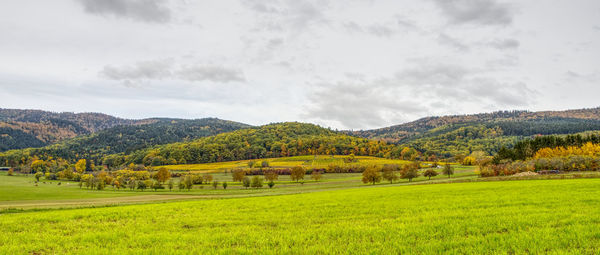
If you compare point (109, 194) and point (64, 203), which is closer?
point (64, 203)

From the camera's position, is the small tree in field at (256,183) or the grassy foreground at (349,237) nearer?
the grassy foreground at (349,237)

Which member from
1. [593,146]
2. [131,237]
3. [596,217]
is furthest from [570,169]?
[131,237]

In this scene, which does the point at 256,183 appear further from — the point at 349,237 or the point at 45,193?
the point at 349,237

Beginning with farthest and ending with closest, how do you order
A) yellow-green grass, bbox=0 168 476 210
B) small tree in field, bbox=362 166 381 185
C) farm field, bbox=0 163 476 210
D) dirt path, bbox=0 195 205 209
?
small tree in field, bbox=362 166 381 185 → yellow-green grass, bbox=0 168 476 210 → farm field, bbox=0 163 476 210 → dirt path, bbox=0 195 205 209

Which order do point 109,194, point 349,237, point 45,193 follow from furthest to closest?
point 109,194
point 45,193
point 349,237

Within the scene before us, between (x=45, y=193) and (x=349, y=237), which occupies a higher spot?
(x=349, y=237)

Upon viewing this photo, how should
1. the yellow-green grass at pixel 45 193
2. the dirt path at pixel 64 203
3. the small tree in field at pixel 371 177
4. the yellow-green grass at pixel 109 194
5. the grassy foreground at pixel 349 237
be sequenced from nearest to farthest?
the grassy foreground at pixel 349 237
the dirt path at pixel 64 203
the yellow-green grass at pixel 109 194
the yellow-green grass at pixel 45 193
the small tree in field at pixel 371 177

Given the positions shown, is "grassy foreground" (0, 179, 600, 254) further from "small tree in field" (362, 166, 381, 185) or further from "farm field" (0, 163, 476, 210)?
"small tree in field" (362, 166, 381, 185)

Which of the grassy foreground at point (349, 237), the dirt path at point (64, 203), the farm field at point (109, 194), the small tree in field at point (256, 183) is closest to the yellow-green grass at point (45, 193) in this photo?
the farm field at point (109, 194)

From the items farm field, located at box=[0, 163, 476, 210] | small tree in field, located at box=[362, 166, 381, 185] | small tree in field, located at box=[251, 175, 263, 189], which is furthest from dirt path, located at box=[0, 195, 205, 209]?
small tree in field, located at box=[362, 166, 381, 185]

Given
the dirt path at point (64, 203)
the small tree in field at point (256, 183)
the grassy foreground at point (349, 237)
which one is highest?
the grassy foreground at point (349, 237)

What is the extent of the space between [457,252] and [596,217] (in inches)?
337

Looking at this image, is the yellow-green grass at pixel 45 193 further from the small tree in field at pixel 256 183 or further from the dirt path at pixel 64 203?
the small tree in field at pixel 256 183

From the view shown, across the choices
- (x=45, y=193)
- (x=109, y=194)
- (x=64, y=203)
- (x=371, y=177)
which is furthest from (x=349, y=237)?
(x=45, y=193)
